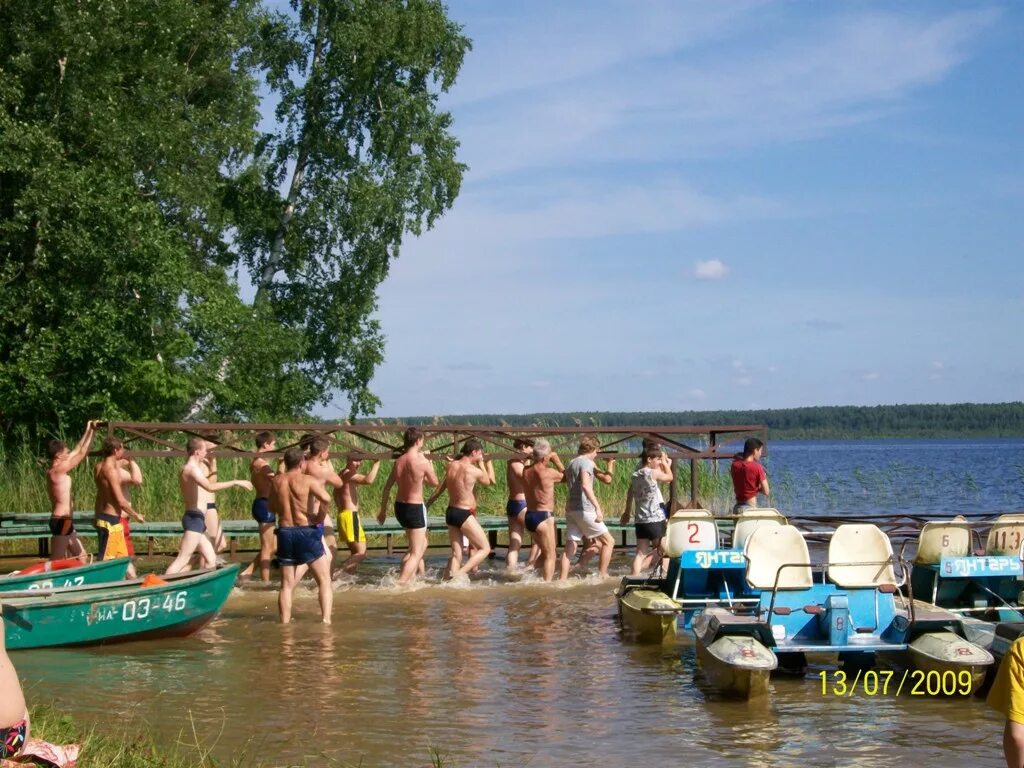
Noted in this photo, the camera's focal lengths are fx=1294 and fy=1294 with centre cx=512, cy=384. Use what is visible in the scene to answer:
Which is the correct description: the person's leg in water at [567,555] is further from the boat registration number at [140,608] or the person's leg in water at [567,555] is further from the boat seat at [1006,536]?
the boat seat at [1006,536]

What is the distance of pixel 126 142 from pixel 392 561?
10.5 metres

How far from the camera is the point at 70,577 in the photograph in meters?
14.3

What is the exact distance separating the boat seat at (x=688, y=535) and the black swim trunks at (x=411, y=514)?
372cm

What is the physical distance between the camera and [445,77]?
32.1m

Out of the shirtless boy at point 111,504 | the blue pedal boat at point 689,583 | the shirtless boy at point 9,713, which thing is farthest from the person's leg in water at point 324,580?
the shirtless boy at point 9,713

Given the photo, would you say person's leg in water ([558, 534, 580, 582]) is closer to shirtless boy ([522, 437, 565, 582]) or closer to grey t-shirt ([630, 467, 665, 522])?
shirtless boy ([522, 437, 565, 582])

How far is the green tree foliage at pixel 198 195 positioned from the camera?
24500mm

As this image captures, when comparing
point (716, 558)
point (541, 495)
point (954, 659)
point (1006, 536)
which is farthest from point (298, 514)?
point (1006, 536)

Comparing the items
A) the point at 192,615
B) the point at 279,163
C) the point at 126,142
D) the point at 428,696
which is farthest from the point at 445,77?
the point at 428,696

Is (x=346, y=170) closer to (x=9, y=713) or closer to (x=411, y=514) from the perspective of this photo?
(x=411, y=514)

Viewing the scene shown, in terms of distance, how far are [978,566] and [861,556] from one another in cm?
144

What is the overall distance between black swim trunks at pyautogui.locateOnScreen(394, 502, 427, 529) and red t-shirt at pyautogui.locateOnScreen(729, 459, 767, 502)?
13.7 feet

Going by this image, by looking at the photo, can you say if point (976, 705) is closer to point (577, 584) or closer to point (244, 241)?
point (577, 584)

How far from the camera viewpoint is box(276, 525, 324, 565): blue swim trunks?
520 inches
